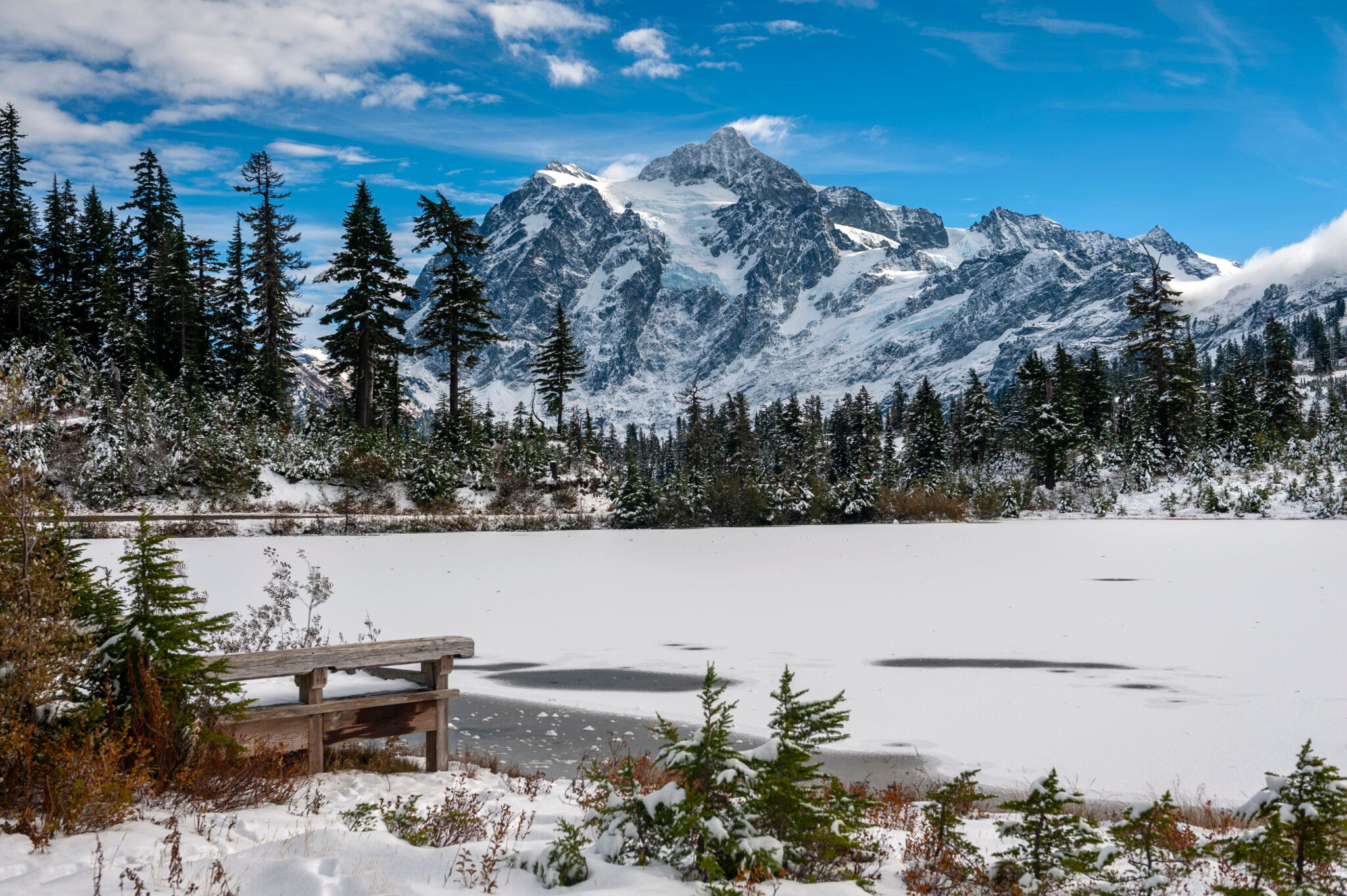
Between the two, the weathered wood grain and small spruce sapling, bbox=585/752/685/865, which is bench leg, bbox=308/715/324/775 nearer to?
the weathered wood grain

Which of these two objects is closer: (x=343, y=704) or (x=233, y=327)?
(x=343, y=704)

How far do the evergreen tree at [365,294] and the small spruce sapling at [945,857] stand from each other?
32.0m

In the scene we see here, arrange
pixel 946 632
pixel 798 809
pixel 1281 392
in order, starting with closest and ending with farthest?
pixel 798 809
pixel 946 632
pixel 1281 392

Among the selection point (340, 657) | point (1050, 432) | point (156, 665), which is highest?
point (1050, 432)

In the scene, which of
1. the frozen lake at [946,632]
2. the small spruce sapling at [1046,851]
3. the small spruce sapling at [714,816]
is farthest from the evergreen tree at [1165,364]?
the small spruce sapling at [714,816]

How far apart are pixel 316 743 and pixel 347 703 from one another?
1.11ft

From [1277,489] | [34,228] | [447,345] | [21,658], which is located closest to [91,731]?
[21,658]

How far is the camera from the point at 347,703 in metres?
5.80

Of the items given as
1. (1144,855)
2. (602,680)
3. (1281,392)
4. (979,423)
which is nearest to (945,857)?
(1144,855)

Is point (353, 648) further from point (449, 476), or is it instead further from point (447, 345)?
point (447, 345)

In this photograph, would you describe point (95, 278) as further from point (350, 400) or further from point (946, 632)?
point (946, 632)

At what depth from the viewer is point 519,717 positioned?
28.1 feet

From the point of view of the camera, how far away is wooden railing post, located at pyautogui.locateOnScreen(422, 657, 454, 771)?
630 cm

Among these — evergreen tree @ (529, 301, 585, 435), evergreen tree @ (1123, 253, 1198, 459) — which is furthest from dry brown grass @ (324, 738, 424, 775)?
evergreen tree @ (1123, 253, 1198, 459)
